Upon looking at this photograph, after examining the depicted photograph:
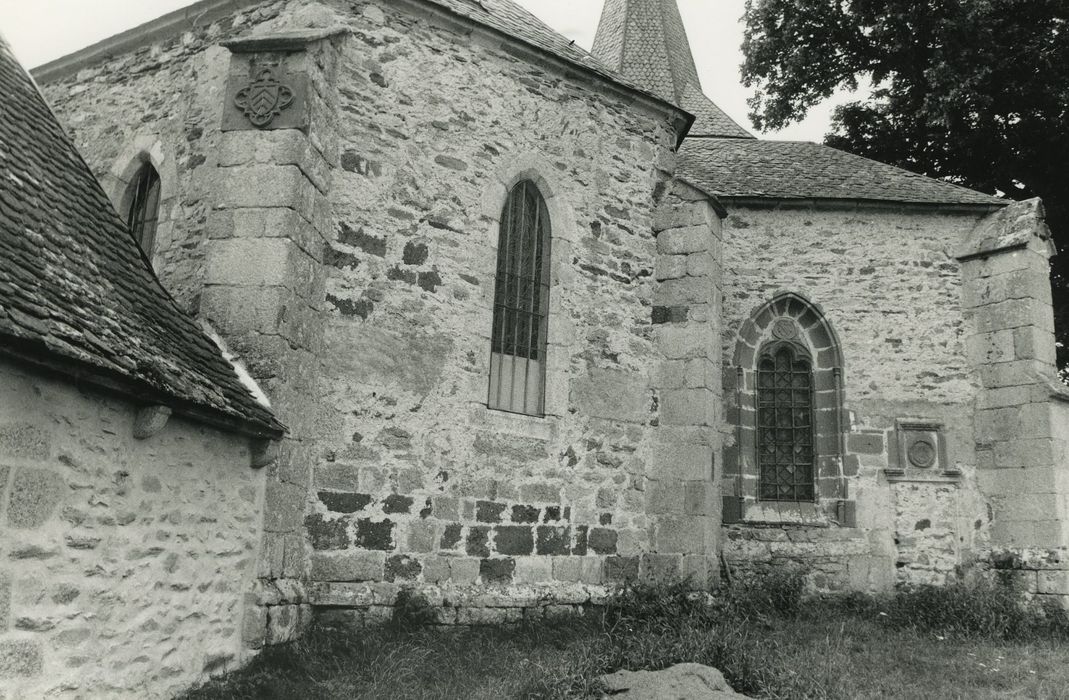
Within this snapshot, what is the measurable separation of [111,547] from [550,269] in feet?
16.2

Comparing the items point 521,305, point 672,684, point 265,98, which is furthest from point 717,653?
point 265,98

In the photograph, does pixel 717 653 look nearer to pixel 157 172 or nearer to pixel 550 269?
pixel 550 269

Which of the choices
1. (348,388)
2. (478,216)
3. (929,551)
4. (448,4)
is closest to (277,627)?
(348,388)

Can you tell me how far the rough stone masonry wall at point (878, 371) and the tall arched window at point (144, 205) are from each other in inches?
266

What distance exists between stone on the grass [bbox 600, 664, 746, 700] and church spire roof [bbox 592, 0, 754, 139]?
1081 cm

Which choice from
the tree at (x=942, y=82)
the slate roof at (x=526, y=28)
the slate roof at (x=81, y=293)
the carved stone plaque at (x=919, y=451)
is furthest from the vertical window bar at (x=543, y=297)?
the tree at (x=942, y=82)

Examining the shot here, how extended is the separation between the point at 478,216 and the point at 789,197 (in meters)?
4.93

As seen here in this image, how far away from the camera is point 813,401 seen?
10992 mm

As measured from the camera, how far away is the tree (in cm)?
1507

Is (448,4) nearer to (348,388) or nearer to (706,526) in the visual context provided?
(348,388)

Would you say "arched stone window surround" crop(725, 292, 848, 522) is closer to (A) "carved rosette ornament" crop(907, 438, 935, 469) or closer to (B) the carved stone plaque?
(B) the carved stone plaque

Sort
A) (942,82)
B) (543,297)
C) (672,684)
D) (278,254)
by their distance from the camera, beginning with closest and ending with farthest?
(672,684)
(278,254)
(543,297)
(942,82)

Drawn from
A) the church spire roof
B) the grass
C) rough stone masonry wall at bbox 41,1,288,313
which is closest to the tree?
the church spire roof

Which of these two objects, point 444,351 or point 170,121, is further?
point 170,121
